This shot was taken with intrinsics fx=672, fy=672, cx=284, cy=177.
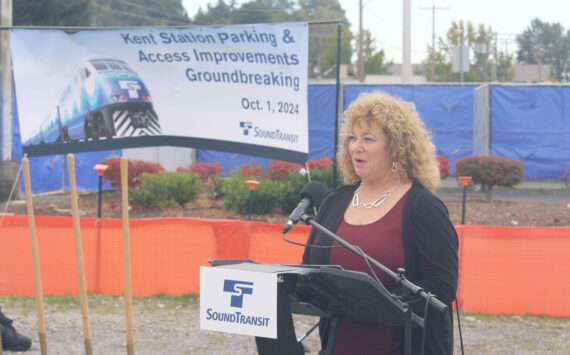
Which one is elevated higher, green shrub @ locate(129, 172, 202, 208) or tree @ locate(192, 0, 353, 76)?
tree @ locate(192, 0, 353, 76)

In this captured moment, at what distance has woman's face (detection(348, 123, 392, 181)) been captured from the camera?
10.4ft

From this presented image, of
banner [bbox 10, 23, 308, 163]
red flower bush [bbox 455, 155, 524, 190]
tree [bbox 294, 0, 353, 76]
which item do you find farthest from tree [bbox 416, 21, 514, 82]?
banner [bbox 10, 23, 308, 163]

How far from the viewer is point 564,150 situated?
66.6 feet

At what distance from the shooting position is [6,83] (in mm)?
14688

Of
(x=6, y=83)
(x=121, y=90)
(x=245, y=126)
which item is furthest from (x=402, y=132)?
(x=6, y=83)

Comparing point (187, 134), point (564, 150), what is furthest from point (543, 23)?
point (187, 134)

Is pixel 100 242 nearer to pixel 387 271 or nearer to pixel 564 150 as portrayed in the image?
pixel 387 271

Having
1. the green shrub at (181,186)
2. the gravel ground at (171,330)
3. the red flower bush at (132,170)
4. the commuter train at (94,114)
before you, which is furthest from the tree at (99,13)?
the gravel ground at (171,330)

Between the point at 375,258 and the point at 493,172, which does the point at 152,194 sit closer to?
the point at 493,172

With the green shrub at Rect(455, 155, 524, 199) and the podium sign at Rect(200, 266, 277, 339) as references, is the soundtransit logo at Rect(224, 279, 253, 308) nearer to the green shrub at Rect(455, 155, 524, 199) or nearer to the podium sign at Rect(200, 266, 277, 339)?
the podium sign at Rect(200, 266, 277, 339)

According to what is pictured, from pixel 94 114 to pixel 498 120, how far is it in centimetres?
1473

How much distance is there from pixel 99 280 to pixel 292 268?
6160 mm

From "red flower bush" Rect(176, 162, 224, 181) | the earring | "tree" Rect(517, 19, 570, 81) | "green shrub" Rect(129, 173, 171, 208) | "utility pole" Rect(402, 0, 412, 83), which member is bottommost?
Result: "green shrub" Rect(129, 173, 171, 208)

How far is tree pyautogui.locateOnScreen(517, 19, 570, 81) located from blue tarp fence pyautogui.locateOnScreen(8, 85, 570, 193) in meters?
65.4
